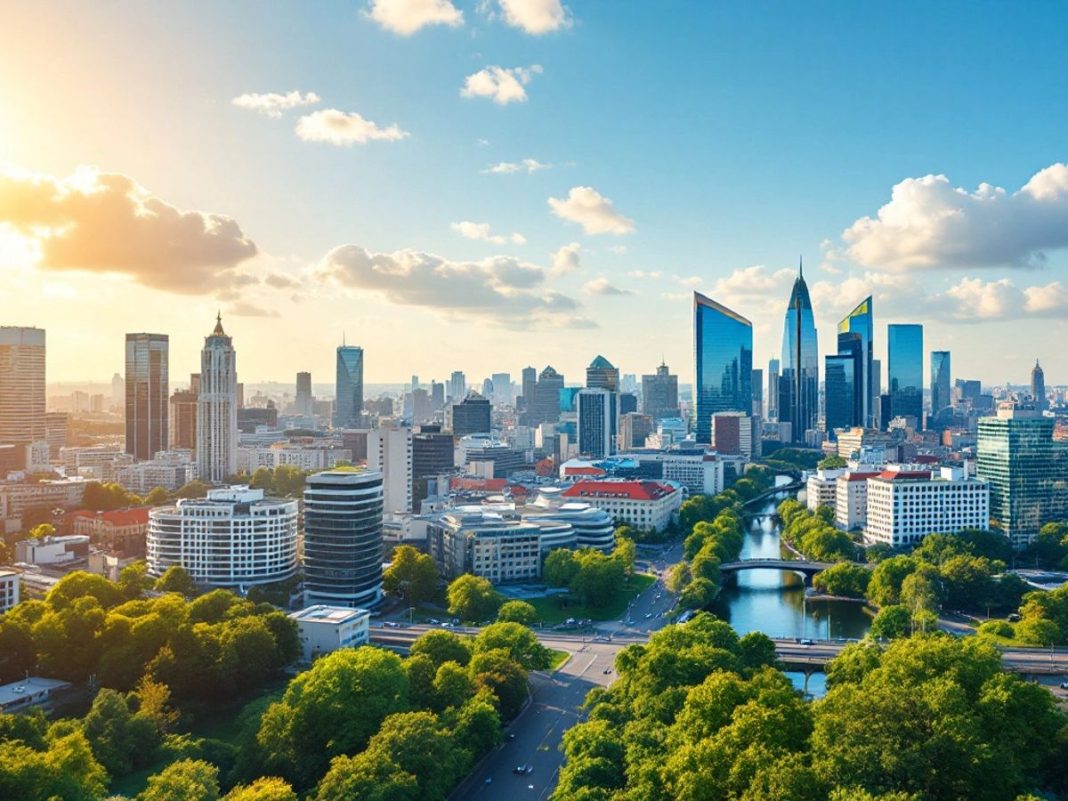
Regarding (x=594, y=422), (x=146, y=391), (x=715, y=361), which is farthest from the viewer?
(x=715, y=361)

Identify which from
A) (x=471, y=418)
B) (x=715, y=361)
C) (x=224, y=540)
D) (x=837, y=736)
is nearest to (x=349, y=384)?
(x=471, y=418)

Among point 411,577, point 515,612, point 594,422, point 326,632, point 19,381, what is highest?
point 19,381

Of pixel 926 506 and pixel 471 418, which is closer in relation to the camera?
pixel 926 506

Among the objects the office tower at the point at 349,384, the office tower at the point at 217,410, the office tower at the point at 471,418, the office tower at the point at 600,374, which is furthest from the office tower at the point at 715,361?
the office tower at the point at 217,410

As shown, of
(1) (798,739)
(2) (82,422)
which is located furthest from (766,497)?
(2) (82,422)

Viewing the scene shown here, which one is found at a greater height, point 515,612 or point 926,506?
point 926,506

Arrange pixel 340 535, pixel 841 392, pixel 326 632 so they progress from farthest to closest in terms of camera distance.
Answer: pixel 841 392, pixel 340 535, pixel 326 632

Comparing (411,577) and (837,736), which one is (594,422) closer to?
(411,577)
